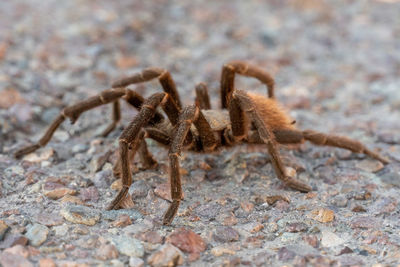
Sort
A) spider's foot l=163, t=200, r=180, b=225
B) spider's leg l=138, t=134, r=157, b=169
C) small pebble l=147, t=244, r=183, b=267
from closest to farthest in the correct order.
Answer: small pebble l=147, t=244, r=183, b=267 < spider's foot l=163, t=200, r=180, b=225 < spider's leg l=138, t=134, r=157, b=169

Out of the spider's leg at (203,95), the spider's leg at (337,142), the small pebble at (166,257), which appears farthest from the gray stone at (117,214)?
the spider's leg at (337,142)

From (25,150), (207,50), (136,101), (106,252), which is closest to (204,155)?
(136,101)

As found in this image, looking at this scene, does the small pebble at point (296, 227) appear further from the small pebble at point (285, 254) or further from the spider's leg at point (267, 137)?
the spider's leg at point (267, 137)

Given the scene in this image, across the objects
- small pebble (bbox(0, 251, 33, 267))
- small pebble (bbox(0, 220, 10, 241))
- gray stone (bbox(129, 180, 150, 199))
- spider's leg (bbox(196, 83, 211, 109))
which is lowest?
gray stone (bbox(129, 180, 150, 199))

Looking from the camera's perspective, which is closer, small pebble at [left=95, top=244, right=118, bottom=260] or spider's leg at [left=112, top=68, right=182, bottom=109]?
small pebble at [left=95, top=244, right=118, bottom=260]

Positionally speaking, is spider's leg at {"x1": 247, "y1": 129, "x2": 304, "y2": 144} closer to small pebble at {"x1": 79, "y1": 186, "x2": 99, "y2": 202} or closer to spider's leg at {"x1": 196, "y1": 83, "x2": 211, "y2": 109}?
spider's leg at {"x1": 196, "y1": 83, "x2": 211, "y2": 109}

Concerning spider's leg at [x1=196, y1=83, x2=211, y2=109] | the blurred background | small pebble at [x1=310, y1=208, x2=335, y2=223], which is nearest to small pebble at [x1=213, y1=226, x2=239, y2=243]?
small pebble at [x1=310, y1=208, x2=335, y2=223]

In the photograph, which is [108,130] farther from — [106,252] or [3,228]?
[106,252]
